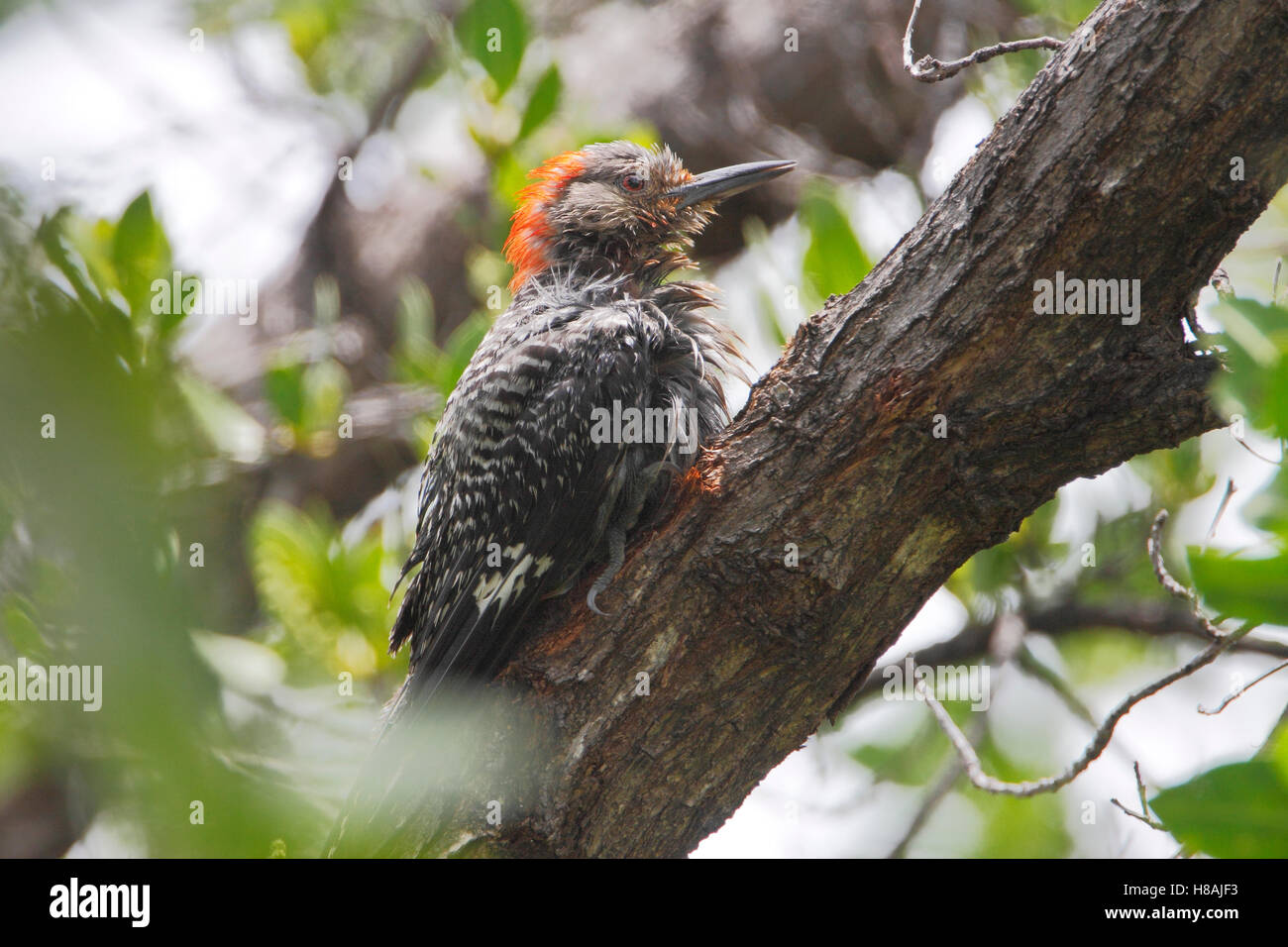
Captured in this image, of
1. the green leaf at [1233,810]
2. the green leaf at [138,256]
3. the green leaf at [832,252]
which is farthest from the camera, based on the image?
the green leaf at [832,252]

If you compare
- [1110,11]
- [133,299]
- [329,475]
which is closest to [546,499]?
[133,299]

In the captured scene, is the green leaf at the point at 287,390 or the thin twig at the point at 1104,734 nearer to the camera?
the thin twig at the point at 1104,734

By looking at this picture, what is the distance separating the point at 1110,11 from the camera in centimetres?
219

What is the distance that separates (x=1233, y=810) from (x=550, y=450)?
2.17m

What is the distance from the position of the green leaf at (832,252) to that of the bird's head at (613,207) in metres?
0.45

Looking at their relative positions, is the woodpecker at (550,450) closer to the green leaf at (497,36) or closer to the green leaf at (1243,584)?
the green leaf at (497,36)

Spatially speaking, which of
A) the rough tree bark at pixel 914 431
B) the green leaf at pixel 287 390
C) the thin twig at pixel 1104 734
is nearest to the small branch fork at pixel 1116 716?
the thin twig at pixel 1104 734

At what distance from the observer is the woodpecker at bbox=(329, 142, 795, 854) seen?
2.95m

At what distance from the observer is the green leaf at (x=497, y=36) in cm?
407

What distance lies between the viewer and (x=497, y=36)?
411cm

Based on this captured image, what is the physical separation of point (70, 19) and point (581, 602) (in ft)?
7.41

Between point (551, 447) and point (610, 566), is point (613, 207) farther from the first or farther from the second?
point (610, 566)
